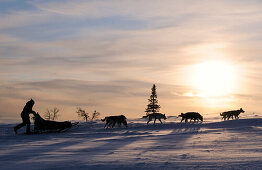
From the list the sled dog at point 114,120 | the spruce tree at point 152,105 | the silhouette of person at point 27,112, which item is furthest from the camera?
the spruce tree at point 152,105

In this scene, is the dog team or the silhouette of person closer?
the silhouette of person

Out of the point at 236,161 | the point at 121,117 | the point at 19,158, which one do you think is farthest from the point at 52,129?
the point at 236,161

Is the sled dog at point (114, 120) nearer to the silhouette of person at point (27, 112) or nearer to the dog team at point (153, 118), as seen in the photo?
the dog team at point (153, 118)

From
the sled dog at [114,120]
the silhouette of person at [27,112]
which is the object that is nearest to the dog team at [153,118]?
the sled dog at [114,120]

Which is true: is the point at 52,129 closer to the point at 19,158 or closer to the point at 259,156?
the point at 19,158

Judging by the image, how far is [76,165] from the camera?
736 centimetres

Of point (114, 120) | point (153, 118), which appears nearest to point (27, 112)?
point (114, 120)

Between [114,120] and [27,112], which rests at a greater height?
[27,112]

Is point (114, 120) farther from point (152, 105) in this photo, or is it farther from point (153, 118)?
point (152, 105)

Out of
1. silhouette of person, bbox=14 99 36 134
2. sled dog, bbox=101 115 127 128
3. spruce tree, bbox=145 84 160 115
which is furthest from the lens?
spruce tree, bbox=145 84 160 115

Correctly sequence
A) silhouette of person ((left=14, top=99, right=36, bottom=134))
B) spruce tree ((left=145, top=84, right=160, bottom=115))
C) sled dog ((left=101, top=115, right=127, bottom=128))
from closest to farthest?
silhouette of person ((left=14, top=99, right=36, bottom=134)) → sled dog ((left=101, top=115, right=127, bottom=128)) → spruce tree ((left=145, top=84, right=160, bottom=115))

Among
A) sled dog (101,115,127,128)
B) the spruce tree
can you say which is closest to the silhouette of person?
sled dog (101,115,127,128)

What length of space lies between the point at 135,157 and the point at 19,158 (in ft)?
9.18

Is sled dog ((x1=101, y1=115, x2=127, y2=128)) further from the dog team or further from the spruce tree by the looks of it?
the spruce tree
